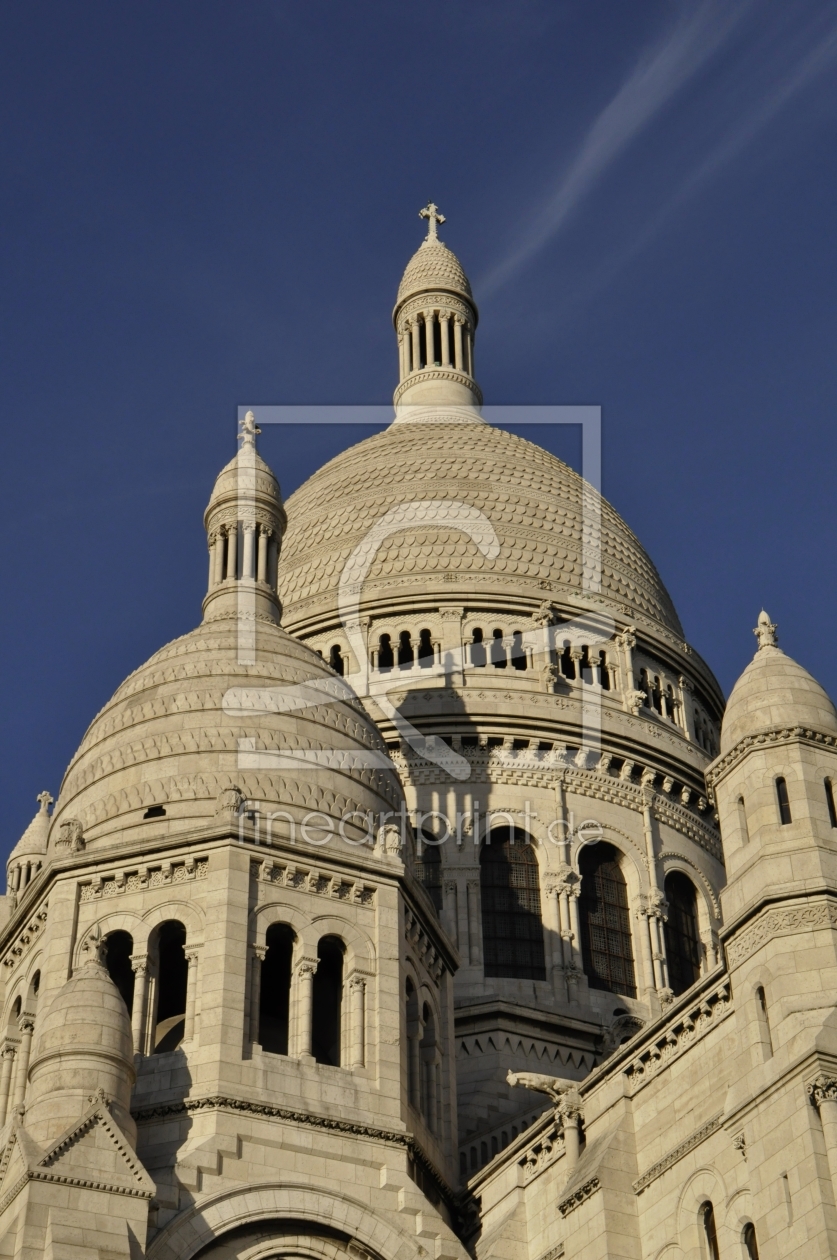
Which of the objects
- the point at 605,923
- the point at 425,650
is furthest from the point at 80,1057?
the point at 425,650

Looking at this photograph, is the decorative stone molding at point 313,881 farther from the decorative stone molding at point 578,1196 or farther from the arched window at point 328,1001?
the decorative stone molding at point 578,1196

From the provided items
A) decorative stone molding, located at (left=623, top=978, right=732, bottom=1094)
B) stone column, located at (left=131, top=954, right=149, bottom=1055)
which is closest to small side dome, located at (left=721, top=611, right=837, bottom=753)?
decorative stone molding, located at (left=623, top=978, right=732, bottom=1094)

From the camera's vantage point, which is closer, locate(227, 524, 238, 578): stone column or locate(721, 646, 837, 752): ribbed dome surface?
locate(721, 646, 837, 752): ribbed dome surface

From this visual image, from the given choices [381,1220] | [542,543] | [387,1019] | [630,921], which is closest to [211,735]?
[387,1019]

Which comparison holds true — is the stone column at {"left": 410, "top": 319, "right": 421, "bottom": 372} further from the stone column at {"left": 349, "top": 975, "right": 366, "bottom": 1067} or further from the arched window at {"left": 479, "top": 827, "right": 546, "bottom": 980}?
the stone column at {"left": 349, "top": 975, "right": 366, "bottom": 1067}

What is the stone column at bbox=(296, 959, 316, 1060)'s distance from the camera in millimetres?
36625

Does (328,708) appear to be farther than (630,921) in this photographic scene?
No

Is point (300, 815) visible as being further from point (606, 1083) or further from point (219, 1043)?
point (606, 1083)

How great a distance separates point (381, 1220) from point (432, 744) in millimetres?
18624

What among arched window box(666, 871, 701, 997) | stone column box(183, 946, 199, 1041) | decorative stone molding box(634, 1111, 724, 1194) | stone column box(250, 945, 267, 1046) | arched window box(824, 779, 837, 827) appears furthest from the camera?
arched window box(666, 871, 701, 997)

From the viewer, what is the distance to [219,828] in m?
38.0

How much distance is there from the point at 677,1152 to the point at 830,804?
5556 millimetres

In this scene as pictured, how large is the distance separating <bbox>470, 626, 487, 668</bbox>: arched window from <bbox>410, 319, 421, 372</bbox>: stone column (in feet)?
52.8

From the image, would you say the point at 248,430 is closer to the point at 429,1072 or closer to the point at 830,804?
the point at 429,1072
